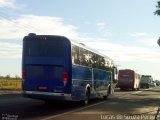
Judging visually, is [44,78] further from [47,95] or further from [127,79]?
[127,79]

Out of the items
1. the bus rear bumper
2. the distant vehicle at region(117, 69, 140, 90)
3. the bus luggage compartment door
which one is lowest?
the bus rear bumper

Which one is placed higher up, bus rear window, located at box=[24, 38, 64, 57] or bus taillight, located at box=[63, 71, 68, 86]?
bus rear window, located at box=[24, 38, 64, 57]

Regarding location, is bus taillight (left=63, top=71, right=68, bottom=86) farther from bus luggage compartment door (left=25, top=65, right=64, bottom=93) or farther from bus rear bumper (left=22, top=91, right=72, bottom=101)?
bus rear bumper (left=22, top=91, right=72, bottom=101)

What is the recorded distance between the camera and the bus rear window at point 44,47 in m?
22.8

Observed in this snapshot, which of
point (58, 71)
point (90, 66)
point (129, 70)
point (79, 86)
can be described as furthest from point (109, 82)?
point (129, 70)

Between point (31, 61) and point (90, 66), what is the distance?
5.23m

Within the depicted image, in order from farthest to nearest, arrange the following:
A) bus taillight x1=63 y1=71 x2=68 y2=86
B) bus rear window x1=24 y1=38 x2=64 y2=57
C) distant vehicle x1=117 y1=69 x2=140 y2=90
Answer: distant vehicle x1=117 y1=69 x2=140 y2=90
bus rear window x1=24 y1=38 x2=64 y2=57
bus taillight x1=63 y1=71 x2=68 y2=86

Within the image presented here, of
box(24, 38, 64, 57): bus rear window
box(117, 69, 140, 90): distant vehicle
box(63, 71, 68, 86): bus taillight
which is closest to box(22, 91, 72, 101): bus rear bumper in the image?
box(63, 71, 68, 86): bus taillight

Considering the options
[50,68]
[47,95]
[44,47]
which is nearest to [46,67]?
[50,68]

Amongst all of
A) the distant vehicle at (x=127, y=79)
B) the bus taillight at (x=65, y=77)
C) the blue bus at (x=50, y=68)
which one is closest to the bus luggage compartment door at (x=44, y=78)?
the blue bus at (x=50, y=68)

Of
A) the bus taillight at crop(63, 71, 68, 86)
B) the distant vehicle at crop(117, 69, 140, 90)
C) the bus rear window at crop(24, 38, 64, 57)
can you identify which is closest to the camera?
the bus taillight at crop(63, 71, 68, 86)

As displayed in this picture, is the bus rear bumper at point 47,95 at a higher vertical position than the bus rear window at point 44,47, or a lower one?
lower

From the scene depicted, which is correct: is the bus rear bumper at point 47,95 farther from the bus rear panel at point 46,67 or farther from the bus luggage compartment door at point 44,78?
the bus luggage compartment door at point 44,78

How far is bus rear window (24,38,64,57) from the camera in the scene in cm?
2284
